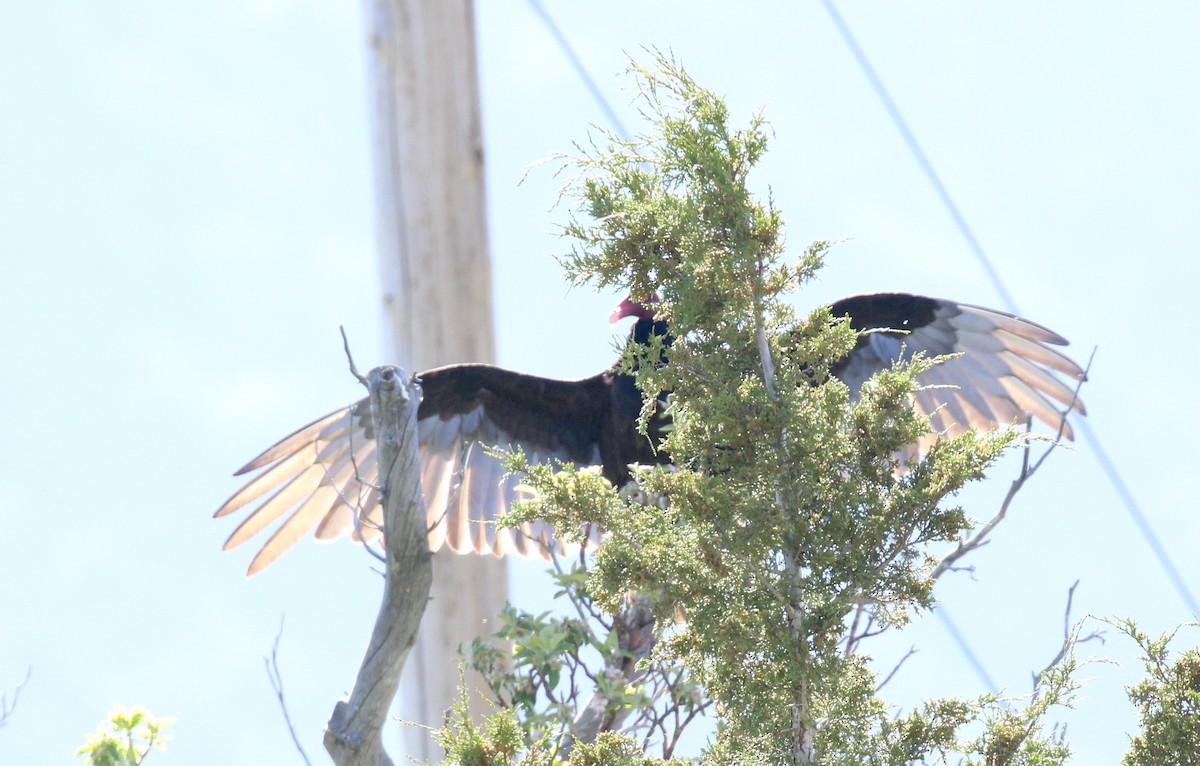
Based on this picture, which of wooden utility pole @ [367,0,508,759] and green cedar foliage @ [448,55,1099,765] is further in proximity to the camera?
wooden utility pole @ [367,0,508,759]

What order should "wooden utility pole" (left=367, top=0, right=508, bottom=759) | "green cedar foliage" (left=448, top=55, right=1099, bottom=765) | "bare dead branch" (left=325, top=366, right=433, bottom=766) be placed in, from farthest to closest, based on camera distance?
"wooden utility pole" (left=367, top=0, right=508, bottom=759) → "bare dead branch" (left=325, top=366, right=433, bottom=766) → "green cedar foliage" (left=448, top=55, right=1099, bottom=765)

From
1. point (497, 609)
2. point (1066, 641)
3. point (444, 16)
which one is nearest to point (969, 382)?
point (497, 609)

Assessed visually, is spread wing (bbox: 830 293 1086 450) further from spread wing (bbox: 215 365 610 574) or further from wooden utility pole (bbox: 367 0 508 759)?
wooden utility pole (bbox: 367 0 508 759)

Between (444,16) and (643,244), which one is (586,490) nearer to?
(643,244)

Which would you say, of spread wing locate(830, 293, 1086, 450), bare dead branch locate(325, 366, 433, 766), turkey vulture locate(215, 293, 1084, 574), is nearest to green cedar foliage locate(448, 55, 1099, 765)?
bare dead branch locate(325, 366, 433, 766)

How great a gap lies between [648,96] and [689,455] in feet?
1.31

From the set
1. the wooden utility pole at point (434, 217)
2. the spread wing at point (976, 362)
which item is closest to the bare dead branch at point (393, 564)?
the wooden utility pole at point (434, 217)

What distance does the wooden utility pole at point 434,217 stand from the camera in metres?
3.04

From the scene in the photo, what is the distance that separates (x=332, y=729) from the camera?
1.64 meters

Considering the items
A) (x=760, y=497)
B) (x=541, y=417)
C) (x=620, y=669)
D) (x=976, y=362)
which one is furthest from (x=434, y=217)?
(x=760, y=497)

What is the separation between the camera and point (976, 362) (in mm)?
3404

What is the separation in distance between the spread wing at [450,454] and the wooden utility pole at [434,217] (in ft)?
0.31

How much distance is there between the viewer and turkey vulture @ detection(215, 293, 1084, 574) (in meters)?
3.20

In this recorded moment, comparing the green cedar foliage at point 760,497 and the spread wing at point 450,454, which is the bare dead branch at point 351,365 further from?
the spread wing at point 450,454
